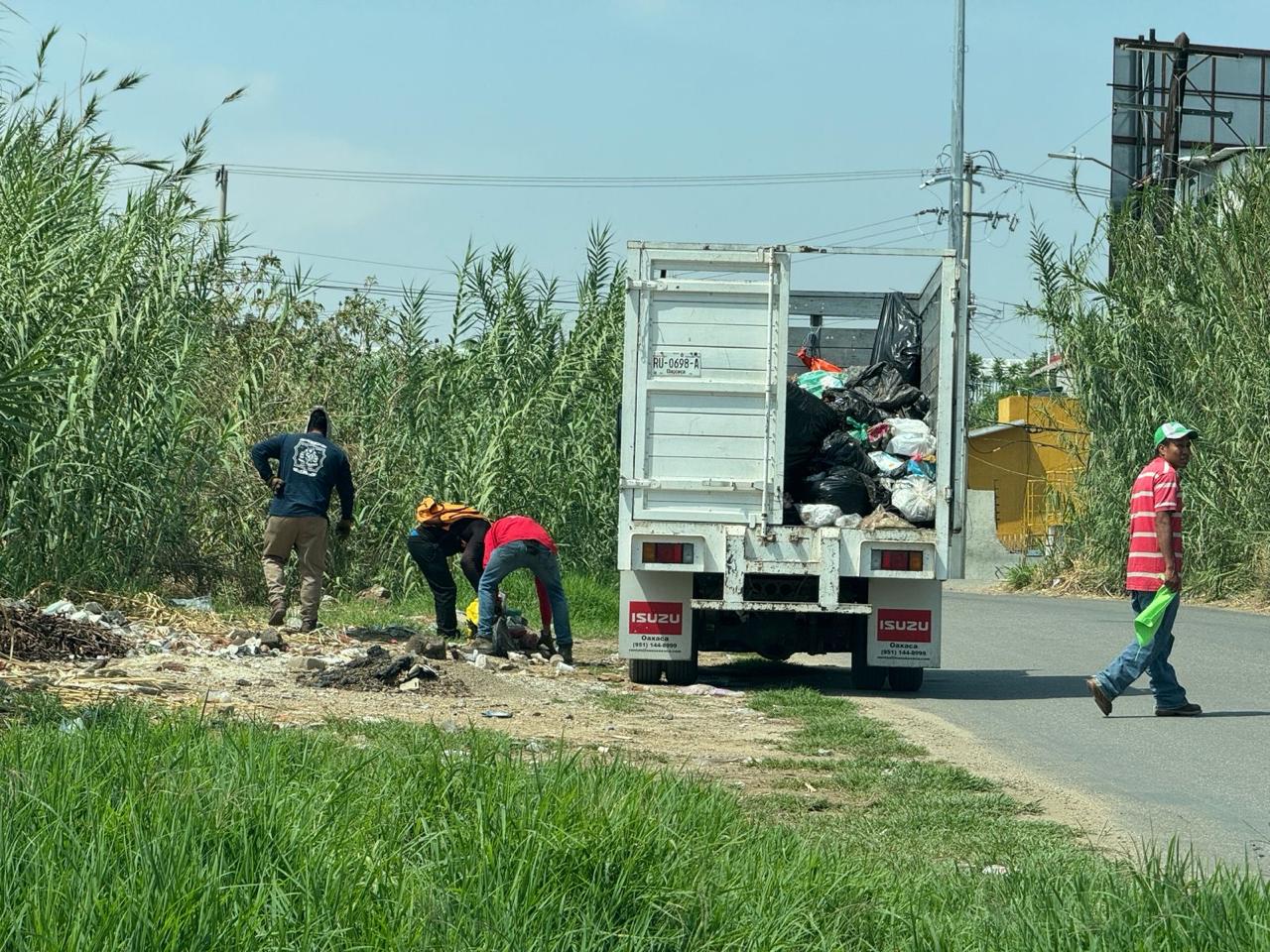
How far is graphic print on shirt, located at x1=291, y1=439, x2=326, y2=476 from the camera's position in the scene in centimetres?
1326

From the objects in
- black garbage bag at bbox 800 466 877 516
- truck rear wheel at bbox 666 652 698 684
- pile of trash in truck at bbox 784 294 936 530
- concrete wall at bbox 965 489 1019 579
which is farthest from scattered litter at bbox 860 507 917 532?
concrete wall at bbox 965 489 1019 579

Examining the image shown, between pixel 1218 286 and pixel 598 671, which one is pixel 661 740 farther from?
pixel 1218 286

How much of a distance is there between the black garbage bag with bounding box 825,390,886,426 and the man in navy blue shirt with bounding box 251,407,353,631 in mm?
4132

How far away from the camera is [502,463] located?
1798 cm

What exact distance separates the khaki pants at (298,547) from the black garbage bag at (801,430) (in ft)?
13.2

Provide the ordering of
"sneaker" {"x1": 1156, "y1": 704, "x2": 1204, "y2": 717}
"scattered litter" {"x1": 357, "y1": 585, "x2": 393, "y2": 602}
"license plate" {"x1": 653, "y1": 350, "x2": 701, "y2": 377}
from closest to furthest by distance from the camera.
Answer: "sneaker" {"x1": 1156, "y1": 704, "x2": 1204, "y2": 717} < "license plate" {"x1": 653, "y1": 350, "x2": 701, "y2": 377} < "scattered litter" {"x1": 357, "y1": 585, "x2": 393, "y2": 602}

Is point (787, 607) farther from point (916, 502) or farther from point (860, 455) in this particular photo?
point (860, 455)

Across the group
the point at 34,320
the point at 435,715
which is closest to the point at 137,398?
the point at 34,320

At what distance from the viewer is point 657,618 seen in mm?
11852

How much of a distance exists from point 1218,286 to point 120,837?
22516 mm

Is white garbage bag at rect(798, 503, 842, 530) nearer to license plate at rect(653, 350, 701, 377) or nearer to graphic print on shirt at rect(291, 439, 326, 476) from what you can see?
license plate at rect(653, 350, 701, 377)

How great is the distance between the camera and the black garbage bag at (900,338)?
46.3 ft

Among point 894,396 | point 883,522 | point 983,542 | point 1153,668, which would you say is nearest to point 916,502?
point 883,522

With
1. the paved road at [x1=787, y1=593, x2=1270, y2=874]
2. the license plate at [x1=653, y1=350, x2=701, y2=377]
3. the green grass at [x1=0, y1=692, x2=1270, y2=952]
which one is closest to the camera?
the green grass at [x1=0, y1=692, x2=1270, y2=952]
